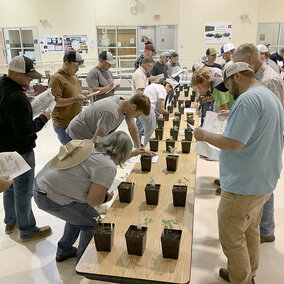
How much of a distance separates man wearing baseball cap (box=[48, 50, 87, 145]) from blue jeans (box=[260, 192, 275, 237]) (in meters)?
1.95

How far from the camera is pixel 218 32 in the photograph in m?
9.98

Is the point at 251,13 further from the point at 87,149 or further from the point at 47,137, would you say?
the point at 87,149

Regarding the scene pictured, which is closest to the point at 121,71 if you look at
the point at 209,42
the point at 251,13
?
the point at 209,42

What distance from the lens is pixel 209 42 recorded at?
1016 centimetres

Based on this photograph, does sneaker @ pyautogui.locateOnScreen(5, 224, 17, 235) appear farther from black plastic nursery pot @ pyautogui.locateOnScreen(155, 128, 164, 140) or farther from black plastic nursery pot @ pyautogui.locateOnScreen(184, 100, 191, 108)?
black plastic nursery pot @ pyautogui.locateOnScreen(184, 100, 191, 108)

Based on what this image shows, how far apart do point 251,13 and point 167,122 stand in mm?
7964

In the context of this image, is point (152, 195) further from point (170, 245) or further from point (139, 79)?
point (139, 79)

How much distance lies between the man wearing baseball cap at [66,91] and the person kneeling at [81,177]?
1.27m

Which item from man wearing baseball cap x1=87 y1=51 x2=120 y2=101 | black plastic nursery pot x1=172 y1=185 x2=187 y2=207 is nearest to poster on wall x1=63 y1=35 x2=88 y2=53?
man wearing baseball cap x1=87 y1=51 x2=120 y2=101

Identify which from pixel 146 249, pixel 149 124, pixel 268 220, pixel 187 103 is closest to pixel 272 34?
pixel 187 103

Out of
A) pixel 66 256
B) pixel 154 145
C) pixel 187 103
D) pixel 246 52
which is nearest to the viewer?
pixel 246 52

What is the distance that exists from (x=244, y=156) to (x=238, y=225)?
381mm

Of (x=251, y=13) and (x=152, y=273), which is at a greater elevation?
(x=251, y=13)

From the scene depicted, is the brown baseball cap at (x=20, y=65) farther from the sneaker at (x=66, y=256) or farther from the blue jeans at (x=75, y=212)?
the sneaker at (x=66, y=256)
